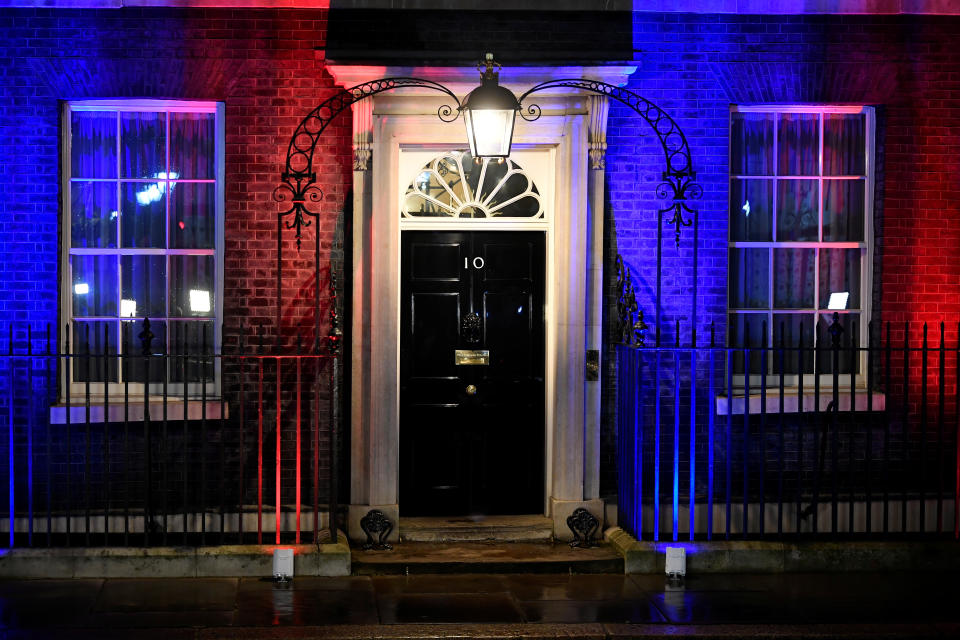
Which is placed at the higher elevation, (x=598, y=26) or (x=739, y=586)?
(x=598, y=26)

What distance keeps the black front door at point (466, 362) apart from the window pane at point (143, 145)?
2098 mm

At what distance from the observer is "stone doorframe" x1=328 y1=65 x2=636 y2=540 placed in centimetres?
861

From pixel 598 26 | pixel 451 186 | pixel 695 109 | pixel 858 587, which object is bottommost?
pixel 858 587

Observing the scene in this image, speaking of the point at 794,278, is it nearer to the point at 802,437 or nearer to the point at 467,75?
the point at 802,437

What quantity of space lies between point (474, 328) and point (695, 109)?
2545 millimetres

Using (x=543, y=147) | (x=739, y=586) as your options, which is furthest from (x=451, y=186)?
(x=739, y=586)

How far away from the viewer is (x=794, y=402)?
29.8 feet

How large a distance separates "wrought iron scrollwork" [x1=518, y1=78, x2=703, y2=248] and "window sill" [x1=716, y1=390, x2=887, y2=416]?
4.57 feet

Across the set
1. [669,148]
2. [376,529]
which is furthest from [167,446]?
[669,148]

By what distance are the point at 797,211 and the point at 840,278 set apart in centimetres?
68

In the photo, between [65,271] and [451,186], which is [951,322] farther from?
[65,271]

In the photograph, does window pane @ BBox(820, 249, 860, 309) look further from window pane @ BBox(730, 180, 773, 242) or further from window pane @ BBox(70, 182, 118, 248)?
window pane @ BBox(70, 182, 118, 248)

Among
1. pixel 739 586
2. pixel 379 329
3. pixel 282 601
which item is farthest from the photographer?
pixel 379 329

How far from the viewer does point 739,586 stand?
7.76 metres
